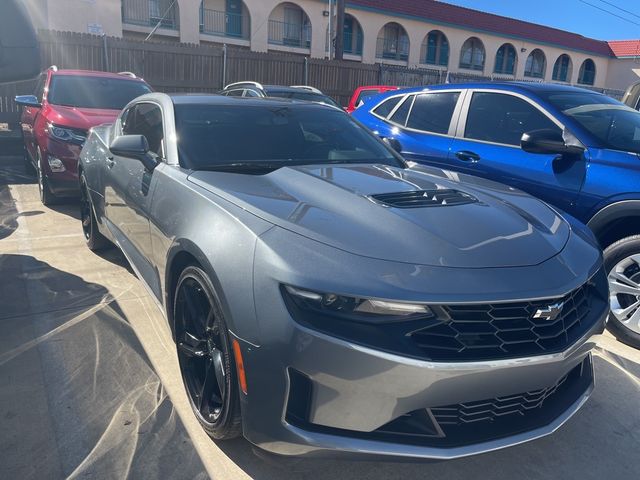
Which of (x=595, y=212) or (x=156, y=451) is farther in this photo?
(x=595, y=212)

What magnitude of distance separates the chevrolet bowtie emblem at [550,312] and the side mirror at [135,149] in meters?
2.33

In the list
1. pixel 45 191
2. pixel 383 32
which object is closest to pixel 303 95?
pixel 45 191

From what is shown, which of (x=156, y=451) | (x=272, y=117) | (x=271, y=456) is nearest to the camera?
(x=271, y=456)

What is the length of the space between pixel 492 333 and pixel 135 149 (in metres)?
2.36

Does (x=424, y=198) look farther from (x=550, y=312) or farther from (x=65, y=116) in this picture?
(x=65, y=116)

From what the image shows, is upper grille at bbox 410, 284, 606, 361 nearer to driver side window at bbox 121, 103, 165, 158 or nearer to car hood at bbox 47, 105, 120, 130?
driver side window at bbox 121, 103, 165, 158

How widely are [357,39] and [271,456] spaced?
3332 cm

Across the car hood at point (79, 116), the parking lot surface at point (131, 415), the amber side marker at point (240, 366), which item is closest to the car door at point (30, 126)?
the car hood at point (79, 116)

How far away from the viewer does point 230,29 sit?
28.9 meters

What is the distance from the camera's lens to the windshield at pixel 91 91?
7207mm

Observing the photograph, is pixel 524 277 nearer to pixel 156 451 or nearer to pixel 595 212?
pixel 156 451

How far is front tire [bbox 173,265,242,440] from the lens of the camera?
223cm

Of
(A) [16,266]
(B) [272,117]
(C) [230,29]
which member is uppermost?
(C) [230,29]

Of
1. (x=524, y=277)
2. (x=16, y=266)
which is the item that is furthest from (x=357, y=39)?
(x=524, y=277)
